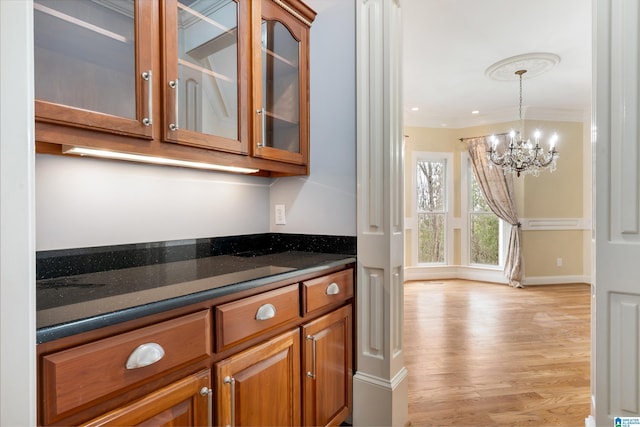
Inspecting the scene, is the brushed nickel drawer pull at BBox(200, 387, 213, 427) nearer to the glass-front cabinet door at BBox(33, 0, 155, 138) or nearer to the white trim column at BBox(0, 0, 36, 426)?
the white trim column at BBox(0, 0, 36, 426)

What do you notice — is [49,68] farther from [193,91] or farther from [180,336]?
[180,336]

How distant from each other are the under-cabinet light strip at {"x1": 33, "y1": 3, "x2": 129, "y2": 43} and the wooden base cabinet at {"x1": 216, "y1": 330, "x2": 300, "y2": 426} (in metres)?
1.12

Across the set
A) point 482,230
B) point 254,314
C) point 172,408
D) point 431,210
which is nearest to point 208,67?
point 254,314

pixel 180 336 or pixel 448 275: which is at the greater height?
pixel 180 336

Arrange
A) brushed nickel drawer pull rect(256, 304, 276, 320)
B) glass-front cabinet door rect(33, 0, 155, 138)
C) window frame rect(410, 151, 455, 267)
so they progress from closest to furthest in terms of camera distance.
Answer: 1. glass-front cabinet door rect(33, 0, 155, 138)
2. brushed nickel drawer pull rect(256, 304, 276, 320)
3. window frame rect(410, 151, 455, 267)

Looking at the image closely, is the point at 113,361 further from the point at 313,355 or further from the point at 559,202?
the point at 559,202

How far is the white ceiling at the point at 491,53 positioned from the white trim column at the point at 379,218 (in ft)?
3.55

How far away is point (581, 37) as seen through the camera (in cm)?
294

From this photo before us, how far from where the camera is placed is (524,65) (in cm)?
351

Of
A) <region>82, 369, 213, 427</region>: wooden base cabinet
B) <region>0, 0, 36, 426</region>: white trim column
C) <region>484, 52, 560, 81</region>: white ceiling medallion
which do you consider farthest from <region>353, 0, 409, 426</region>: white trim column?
<region>484, 52, 560, 81</region>: white ceiling medallion

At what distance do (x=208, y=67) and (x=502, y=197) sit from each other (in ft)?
16.9

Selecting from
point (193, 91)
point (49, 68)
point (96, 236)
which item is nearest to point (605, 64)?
point (193, 91)

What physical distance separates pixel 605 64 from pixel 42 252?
239 cm

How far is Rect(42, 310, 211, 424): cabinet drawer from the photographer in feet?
2.14
